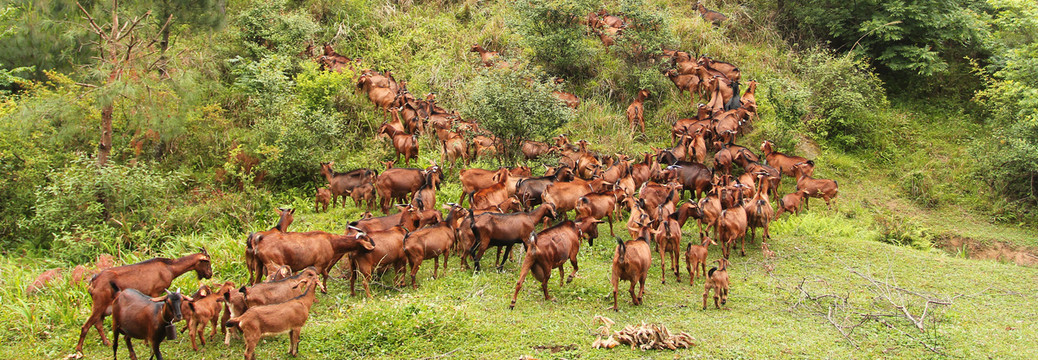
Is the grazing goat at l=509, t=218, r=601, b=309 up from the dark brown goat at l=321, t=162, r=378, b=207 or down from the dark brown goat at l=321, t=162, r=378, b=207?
up

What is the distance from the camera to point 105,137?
14.6 m

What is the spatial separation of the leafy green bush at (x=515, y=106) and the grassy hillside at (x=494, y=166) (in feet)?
2.14

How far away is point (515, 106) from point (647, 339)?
7470 mm

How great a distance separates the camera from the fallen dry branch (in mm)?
8086

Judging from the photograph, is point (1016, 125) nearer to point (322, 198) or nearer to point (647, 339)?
point (647, 339)

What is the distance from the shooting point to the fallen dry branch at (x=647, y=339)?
8086 mm

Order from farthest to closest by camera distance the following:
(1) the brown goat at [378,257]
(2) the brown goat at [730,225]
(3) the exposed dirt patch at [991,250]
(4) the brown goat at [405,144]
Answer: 1. (4) the brown goat at [405,144]
2. (3) the exposed dirt patch at [991,250]
3. (2) the brown goat at [730,225]
4. (1) the brown goat at [378,257]

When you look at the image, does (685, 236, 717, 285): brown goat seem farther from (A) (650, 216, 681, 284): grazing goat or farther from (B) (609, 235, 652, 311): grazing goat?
(B) (609, 235, 652, 311): grazing goat

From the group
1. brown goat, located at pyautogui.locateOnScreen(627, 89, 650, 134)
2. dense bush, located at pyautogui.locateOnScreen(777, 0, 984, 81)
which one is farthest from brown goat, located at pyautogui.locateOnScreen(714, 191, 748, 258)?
dense bush, located at pyautogui.locateOnScreen(777, 0, 984, 81)

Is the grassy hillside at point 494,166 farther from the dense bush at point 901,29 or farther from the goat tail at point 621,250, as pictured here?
the dense bush at point 901,29

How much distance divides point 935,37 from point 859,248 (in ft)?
37.2

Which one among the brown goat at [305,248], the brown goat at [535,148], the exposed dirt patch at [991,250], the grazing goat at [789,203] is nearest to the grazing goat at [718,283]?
the brown goat at [305,248]

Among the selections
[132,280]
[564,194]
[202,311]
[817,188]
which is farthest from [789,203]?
[132,280]

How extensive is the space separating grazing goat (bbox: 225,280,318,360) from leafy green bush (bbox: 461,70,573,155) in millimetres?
7511
